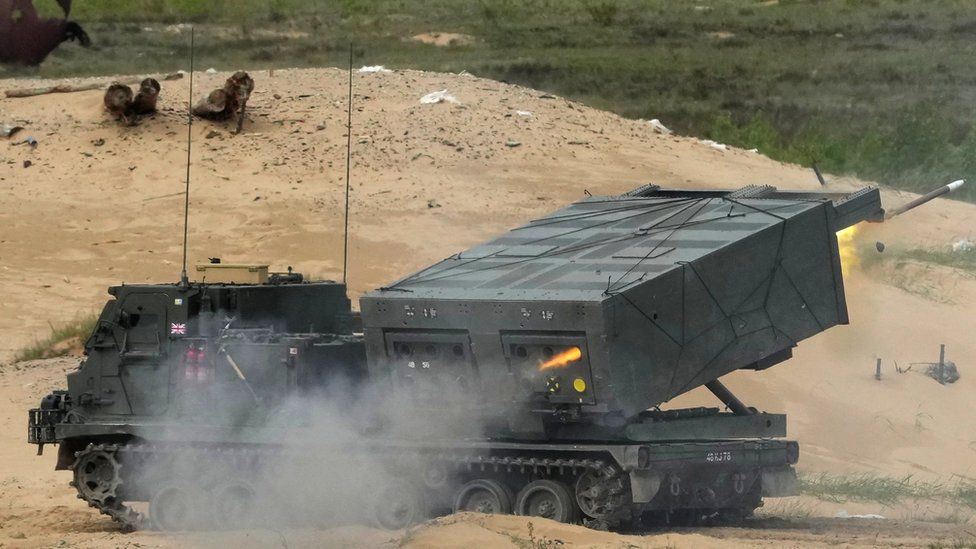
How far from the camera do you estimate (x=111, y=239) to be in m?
30.9

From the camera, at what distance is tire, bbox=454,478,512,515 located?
655 inches

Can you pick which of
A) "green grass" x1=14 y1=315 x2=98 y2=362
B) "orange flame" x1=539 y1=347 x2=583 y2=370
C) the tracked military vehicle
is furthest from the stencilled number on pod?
"green grass" x1=14 y1=315 x2=98 y2=362

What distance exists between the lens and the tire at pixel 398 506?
17031 mm

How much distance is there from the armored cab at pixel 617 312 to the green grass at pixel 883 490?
11.1 feet

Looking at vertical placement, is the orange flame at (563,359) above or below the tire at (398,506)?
above

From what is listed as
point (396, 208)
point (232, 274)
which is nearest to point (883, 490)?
point (232, 274)

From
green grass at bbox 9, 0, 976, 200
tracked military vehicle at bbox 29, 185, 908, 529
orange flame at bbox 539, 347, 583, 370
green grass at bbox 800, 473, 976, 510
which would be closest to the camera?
orange flame at bbox 539, 347, 583, 370

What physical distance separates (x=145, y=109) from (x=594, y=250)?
18264mm

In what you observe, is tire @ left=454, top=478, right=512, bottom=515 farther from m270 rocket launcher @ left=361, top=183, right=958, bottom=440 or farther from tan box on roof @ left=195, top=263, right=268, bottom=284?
tan box on roof @ left=195, top=263, right=268, bottom=284

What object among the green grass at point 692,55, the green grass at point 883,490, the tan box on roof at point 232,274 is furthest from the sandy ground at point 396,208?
the tan box on roof at point 232,274

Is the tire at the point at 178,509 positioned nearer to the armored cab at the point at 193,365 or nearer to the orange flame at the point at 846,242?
the armored cab at the point at 193,365

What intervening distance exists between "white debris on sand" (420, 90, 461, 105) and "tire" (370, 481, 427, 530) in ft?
60.3

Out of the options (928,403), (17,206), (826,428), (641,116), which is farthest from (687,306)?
(641,116)

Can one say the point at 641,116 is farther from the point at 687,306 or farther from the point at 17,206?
the point at 687,306
